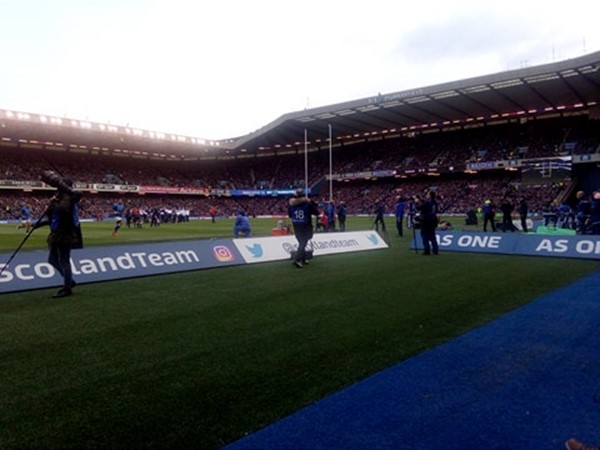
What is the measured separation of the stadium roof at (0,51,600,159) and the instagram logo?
97.3ft

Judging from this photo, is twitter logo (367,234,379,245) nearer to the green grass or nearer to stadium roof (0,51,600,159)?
the green grass

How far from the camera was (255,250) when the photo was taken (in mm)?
13375

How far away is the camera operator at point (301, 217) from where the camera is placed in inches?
469

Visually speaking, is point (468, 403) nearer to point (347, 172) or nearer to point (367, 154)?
point (347, 172)

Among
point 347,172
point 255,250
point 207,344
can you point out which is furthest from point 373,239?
point 347,172

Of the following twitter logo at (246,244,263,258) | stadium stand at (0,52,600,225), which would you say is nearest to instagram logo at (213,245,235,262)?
twitter logo at (246,244,263,258)

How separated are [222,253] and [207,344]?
290 inches

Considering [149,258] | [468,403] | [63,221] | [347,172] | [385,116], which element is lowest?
[468,403]

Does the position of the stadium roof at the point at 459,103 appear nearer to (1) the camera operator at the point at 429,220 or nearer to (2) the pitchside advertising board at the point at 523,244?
(2) the pitchside advertising board at the point at 523,244

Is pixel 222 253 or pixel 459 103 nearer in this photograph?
pixel 222 253

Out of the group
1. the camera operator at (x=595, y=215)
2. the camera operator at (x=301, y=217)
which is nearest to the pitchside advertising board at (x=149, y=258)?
the camera operator at (x=301, y=217)

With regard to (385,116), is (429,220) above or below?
below

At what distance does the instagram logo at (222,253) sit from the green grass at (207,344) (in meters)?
1.98

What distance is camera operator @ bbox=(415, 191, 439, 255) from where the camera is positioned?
13906 mm
